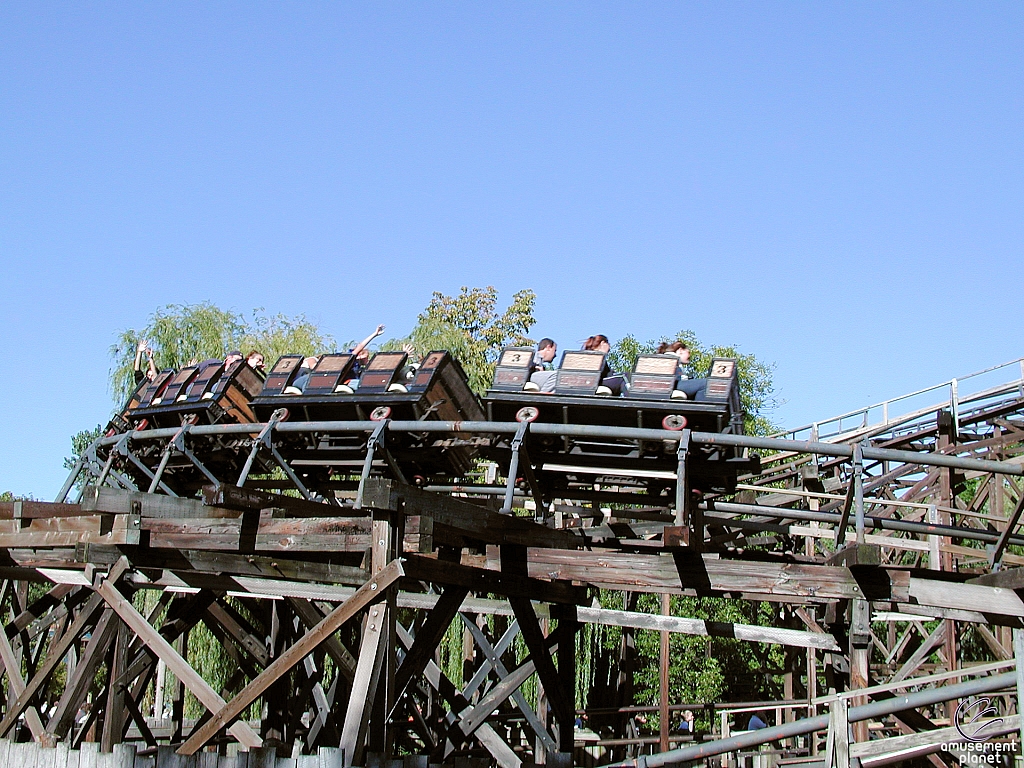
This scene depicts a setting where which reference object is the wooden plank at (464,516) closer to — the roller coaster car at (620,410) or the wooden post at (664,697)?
the roller coaster car at (620,410)

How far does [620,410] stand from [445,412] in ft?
7.71

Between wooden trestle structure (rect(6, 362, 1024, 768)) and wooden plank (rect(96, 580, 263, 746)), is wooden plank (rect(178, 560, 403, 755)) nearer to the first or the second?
wooden trestle structure (rect(6, 362, 1024, 768))

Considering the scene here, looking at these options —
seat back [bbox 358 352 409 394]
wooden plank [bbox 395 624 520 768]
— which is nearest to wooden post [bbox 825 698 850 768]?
wooden plank [bbox 395 624 520 768]

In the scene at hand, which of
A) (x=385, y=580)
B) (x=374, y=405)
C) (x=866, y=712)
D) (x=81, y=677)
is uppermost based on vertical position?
(x=374, y=405)

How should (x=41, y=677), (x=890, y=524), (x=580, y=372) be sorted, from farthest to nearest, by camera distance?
(x=580, y=372) < (x=890, y=524) < (x=41, y=677)

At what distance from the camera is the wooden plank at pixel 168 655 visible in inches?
306

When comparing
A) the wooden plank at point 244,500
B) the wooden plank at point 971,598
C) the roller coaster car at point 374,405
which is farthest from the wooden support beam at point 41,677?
the wooden plank at point 971,598

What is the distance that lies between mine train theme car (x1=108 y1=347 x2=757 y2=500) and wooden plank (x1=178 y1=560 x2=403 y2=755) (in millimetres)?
3395

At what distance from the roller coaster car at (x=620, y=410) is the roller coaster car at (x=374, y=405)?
2.78 ft

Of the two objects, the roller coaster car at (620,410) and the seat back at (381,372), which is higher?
the seat back at (381,372)

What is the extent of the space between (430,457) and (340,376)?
133 cm

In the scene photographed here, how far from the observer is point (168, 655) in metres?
8.11

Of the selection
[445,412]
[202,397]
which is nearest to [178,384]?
[202,397]

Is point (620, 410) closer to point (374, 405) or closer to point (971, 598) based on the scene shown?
point (374, 405)
